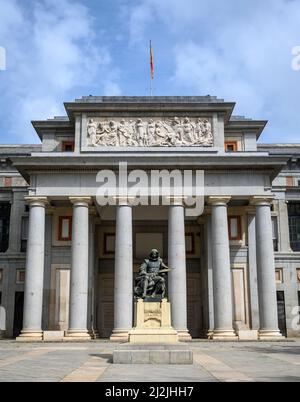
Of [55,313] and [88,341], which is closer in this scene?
[88,341]

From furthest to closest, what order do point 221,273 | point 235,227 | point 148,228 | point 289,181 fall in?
point 289,181 → point 148,228 → point 235,227 → point 221,273

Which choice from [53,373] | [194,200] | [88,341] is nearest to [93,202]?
[194,200]

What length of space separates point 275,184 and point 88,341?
25.7 meters

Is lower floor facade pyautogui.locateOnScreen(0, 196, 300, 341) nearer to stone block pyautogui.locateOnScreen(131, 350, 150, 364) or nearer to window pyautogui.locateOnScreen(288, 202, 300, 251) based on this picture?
window pyautogui.locateOnScreen(288, 202, 300, 251)

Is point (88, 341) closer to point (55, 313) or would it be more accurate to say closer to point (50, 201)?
point (55, 313)

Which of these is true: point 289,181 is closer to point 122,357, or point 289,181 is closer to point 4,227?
point 4,227

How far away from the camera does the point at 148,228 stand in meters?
50.6

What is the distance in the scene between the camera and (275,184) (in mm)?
53906

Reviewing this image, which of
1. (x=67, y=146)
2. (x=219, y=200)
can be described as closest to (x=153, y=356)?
(x=219, y=200)

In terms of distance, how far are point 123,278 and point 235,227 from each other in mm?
11563

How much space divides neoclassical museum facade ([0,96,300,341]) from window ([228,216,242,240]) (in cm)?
9

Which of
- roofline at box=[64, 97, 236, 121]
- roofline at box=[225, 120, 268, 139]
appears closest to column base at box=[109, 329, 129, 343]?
roofline at box=[64, 97, 236, 121]

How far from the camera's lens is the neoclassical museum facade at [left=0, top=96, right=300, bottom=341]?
3966 cm

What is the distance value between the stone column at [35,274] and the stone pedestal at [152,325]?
17.8 metres
